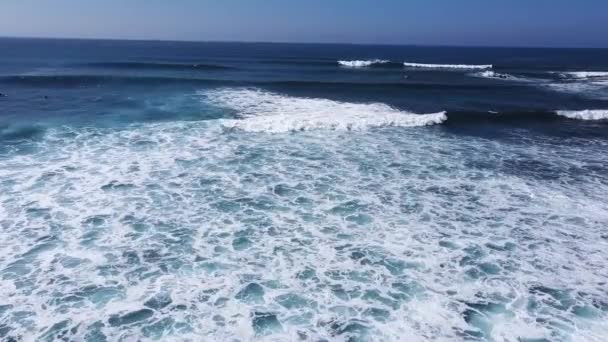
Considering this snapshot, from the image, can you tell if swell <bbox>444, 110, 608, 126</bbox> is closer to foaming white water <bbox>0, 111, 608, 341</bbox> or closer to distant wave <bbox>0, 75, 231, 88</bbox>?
foaming white water <bbox>0, 111, 608, 341</bbox>

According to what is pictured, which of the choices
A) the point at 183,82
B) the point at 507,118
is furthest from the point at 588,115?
the point at 183,82

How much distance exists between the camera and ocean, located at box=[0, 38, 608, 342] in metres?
7.25

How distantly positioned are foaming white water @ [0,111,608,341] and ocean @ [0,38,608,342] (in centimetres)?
4

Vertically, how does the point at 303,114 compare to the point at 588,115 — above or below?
below

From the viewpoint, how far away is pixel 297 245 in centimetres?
966

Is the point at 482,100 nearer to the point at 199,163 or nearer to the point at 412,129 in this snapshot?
the point at 412,129

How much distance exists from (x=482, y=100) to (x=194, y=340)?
98.4ft

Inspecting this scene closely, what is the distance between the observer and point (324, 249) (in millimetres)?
9492

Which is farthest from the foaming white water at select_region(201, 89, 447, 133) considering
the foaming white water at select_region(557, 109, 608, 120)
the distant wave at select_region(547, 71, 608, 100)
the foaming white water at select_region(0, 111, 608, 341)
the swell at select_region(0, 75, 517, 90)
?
the distant wave at select_region(547, 71, 608, 100)

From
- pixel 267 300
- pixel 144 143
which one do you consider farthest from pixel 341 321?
pixel 144 143

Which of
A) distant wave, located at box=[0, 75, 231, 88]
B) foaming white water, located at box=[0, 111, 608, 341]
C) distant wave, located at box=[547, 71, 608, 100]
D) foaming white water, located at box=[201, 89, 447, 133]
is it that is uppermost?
distant wave, located at box=[547, 71, 608, 100]

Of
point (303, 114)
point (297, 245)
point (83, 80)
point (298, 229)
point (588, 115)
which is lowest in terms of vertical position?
point (297, 245)

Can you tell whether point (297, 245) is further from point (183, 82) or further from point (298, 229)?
point (183, 82)

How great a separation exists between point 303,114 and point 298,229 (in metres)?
13.6
